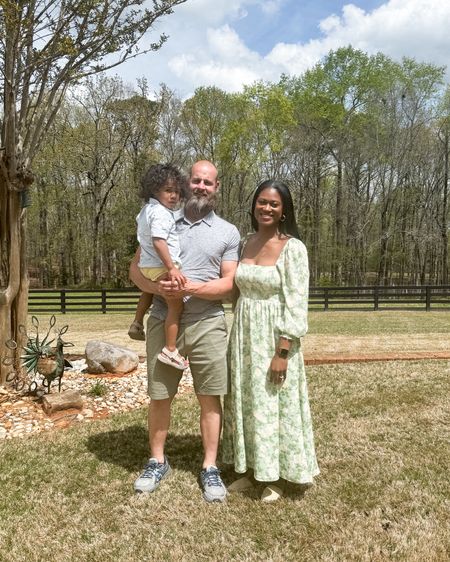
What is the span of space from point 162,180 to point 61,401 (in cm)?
259

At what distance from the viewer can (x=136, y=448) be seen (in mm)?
3615

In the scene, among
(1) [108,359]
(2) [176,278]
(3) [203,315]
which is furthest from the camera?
(1) [108,359]

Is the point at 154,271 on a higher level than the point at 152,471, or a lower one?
higher

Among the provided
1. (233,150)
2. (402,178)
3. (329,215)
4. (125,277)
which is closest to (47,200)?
(125,277)

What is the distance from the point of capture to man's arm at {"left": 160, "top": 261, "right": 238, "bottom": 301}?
262 centimetres

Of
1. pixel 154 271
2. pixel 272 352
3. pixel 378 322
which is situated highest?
pixel 154 271

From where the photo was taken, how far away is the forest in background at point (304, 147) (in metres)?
24.4

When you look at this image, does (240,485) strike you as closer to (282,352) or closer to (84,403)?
(282,352)

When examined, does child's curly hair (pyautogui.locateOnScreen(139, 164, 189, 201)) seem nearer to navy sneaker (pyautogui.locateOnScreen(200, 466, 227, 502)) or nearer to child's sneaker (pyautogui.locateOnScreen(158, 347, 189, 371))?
child's sneaker (pyautogui.locateOnScreen(158, 347, 189, 371))

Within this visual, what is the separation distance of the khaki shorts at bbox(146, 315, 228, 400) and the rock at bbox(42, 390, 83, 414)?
1797mm

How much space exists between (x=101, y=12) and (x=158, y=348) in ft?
12.0

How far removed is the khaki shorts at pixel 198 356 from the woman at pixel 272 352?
0.32ft

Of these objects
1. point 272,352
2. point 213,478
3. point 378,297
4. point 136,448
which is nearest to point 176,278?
point 272,352

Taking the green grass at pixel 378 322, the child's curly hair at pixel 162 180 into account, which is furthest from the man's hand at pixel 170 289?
the green grass at pixel 378 322
